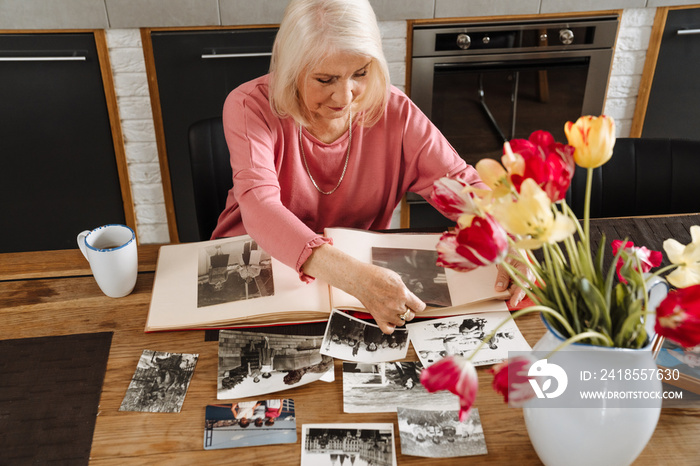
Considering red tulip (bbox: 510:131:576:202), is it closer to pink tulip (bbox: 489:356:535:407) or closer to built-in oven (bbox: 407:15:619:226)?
pink tulip (bbox: 489:356:535:407)

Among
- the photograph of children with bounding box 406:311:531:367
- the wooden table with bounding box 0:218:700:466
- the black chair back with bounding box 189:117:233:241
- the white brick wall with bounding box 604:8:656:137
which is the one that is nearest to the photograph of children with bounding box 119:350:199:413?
the wooden table with bounding box 0:218:700:466

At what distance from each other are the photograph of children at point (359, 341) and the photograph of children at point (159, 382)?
22 centimetres

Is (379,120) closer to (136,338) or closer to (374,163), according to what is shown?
(374,163)

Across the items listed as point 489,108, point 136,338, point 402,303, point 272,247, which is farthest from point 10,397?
point 489,108

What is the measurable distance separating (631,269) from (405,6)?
1.72m

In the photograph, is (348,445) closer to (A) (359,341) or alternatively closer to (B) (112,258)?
(A) (359,341)

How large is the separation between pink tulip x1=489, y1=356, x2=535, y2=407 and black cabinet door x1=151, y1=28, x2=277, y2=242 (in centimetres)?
184

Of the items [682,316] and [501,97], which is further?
[501,97]

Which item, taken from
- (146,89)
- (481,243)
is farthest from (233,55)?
(481,243)

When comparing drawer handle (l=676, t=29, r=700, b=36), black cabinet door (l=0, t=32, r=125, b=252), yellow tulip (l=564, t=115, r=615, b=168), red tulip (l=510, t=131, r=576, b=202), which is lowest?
black cabinet door (l=0, t=32, r=125, b=252)

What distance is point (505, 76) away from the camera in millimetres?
2424

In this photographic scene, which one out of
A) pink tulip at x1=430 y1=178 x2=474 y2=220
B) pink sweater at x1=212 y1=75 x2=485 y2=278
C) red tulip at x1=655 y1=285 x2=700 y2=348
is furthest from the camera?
pink sweater at x1=212 y1=75 x2=485 y2=278

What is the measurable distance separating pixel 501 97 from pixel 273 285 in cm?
165

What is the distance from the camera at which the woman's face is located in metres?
1.28
